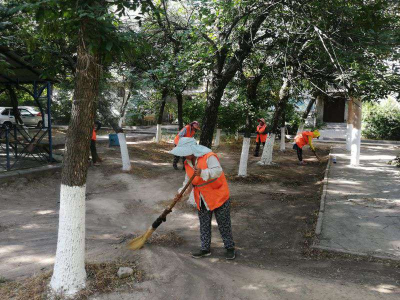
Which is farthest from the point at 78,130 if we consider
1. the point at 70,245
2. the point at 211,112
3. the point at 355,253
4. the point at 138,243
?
the point at 211,112

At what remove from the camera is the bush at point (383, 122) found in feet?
64.5

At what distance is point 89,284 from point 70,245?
17.8 inches

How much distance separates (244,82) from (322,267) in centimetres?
798

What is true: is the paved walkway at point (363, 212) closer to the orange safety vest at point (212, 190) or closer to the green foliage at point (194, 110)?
the orange safety vest at point (212, 190)

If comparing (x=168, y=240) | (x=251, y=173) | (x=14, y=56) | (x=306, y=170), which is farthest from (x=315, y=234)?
(x=14, y=56)

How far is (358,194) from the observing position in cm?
752

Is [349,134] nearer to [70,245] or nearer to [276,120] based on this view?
[276,120]

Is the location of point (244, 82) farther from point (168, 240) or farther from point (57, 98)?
point (57, 98)

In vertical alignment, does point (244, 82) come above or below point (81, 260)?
above

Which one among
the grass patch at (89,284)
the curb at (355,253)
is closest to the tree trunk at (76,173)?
the grass patch at (89,284)

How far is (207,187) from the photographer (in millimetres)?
4176

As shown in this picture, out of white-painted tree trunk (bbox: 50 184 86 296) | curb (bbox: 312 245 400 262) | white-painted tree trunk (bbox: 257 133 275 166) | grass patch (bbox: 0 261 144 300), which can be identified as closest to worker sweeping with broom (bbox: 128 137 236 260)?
grass patch (bbox: 0 261 144 300)

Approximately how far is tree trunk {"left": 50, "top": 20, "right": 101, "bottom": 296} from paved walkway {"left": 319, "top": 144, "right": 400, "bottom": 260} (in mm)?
3245

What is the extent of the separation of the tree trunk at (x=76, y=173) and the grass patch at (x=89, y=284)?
108mm
